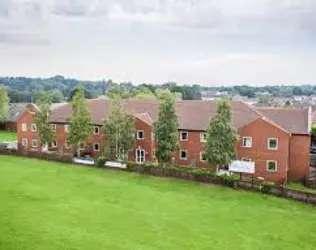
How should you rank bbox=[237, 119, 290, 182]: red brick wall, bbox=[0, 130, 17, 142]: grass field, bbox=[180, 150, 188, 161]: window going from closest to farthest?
1. bbox=[237, 119, 290, 182]: red brick wall
2. bbox=[180, 150, 188, 161]: window
3. bbox=[0, 130, 17, 142]: grass field

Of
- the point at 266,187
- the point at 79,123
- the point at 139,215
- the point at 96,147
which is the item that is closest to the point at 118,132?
the point at 79,123

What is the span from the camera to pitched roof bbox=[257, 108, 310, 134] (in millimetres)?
48438

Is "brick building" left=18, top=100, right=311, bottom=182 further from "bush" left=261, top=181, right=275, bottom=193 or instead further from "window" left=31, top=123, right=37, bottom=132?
"bush" left=261, top=181, right=275, bottom=193

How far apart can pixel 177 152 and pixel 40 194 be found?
2164cm

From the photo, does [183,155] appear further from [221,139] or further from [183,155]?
[221,139]

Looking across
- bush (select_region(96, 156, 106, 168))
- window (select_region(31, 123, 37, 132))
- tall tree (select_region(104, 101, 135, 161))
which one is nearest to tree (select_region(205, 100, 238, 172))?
tall tree (select_region(104, 101, 135, 161))

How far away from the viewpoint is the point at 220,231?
92.0ft

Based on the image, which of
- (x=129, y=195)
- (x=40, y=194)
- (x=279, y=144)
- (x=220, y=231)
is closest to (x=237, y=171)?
(x=279, y=144)

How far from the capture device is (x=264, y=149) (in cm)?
4831

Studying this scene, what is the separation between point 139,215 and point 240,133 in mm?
21847

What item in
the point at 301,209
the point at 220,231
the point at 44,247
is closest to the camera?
the point at 44,247

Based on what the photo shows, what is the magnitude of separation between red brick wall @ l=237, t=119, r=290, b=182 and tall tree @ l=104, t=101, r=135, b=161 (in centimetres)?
1246

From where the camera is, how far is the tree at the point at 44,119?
58.7m

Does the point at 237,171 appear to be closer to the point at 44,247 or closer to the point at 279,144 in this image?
the point at 279,144
